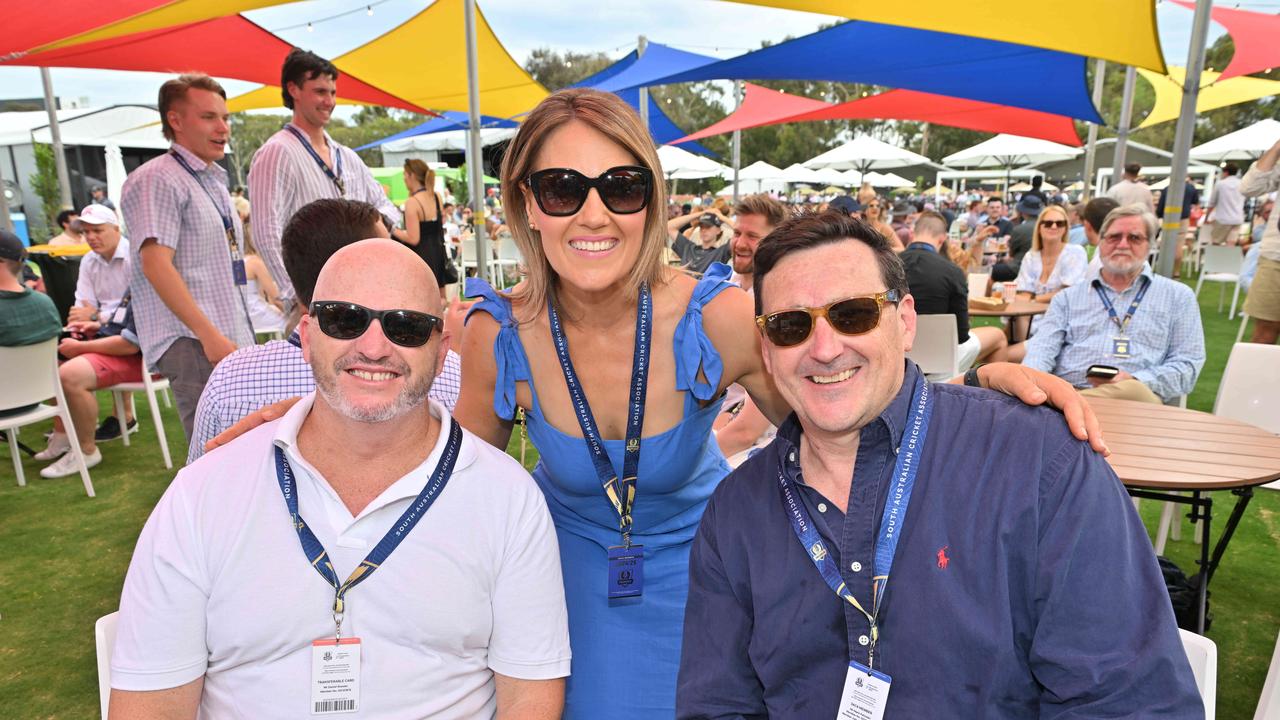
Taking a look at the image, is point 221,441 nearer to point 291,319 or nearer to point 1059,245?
point 291,319

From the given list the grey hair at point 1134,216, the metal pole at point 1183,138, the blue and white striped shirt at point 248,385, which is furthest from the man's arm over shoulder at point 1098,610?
the metal pole at point 1183,138

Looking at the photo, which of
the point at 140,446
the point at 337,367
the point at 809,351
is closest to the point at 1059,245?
the point at 809,351

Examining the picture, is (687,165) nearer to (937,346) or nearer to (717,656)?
(937,346)

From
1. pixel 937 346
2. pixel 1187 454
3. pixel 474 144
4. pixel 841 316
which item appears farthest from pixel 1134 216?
pixel 474 144

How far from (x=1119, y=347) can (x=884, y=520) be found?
11.2 ft

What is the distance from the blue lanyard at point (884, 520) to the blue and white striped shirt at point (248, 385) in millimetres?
1164

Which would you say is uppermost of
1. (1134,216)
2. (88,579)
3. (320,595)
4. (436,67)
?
(436,67)

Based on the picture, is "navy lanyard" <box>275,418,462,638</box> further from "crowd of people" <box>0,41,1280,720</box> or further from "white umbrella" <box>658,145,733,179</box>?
"white umbrella" <box>658,145,733,179</box>

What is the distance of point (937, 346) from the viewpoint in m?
5.29

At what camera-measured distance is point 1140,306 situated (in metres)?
4.09


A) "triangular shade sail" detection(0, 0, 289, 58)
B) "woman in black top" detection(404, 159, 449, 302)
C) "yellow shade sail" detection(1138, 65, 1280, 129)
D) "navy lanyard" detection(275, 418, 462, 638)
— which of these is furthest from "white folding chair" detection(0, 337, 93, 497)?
"yellow shade sail" detection(1138, 65, 1280, 129)

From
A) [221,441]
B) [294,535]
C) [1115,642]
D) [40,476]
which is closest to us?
[1115,642]

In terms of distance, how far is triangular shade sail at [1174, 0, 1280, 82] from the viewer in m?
8.69

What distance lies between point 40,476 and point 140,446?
29.0 inches
